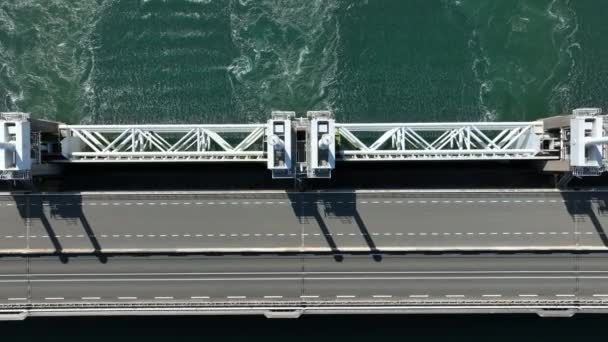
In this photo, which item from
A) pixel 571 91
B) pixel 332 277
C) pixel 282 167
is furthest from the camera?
pixel 571 91

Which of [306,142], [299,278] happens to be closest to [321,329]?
[299,278]

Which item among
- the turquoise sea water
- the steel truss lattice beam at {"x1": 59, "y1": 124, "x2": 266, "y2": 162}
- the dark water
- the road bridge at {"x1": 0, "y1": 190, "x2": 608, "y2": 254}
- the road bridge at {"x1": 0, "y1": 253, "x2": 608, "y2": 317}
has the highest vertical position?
the turquoise sea water

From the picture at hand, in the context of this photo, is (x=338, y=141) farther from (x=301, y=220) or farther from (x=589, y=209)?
(x=589, y=209)

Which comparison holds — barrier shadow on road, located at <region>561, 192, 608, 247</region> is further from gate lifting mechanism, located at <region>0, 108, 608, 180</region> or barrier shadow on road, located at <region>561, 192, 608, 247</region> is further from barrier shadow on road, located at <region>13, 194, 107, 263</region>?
barrier shadow on road, located at <region>13, 194, 107, 263</region>

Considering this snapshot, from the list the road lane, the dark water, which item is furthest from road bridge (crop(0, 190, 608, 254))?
the dark water

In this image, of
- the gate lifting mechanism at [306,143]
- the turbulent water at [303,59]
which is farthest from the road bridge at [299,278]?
the turbulent water at [303,59]

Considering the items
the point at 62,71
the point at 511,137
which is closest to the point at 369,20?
the point at 511,137

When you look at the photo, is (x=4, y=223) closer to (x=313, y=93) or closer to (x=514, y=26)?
(x=313, y=93)
